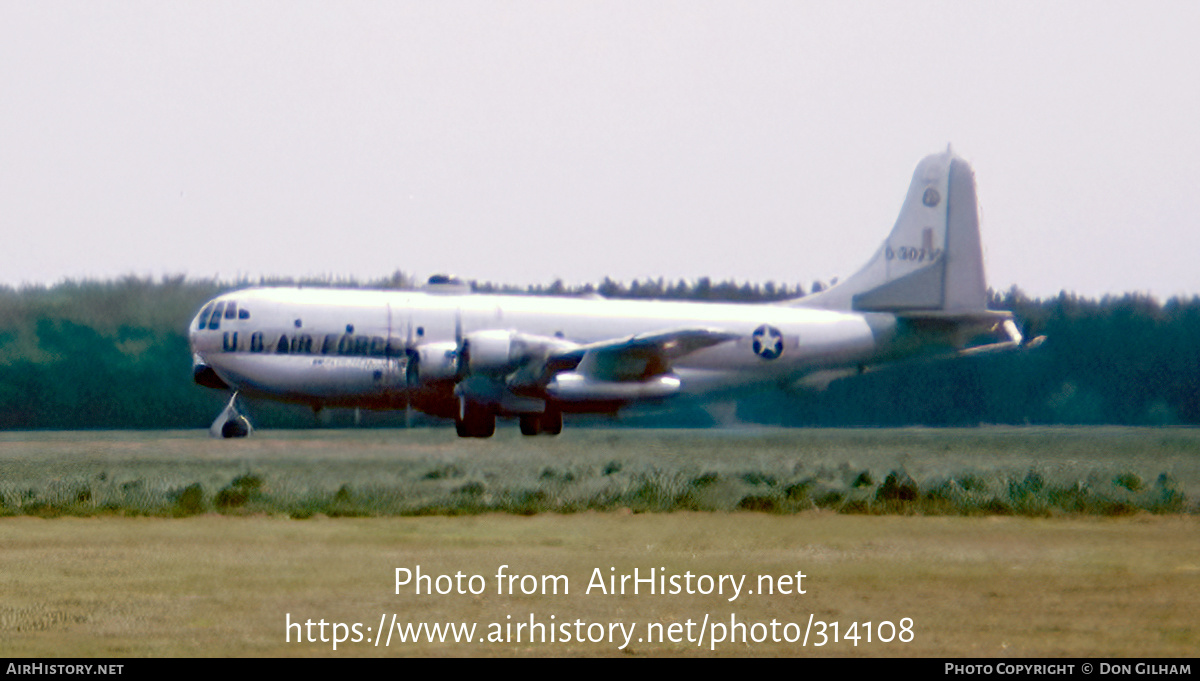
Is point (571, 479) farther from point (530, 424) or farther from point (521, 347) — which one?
point (530, 424)

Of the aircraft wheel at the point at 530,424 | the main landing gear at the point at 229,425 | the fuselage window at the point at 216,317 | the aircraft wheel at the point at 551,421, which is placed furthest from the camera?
the aircraft wheel at the point at 551,421

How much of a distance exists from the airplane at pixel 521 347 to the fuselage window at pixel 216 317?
3 cm

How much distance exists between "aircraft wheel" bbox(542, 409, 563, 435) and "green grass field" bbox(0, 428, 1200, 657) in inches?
393

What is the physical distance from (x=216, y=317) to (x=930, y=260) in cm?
2169

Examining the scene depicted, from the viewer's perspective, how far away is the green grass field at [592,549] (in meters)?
9.63

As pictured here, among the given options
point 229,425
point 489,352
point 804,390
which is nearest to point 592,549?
point 489,352

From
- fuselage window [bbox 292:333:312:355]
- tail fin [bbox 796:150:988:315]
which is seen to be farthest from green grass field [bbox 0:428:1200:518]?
tail fin [bbox 796:150:988:315]

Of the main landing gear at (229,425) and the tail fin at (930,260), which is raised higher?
the tail fin at (930,260)

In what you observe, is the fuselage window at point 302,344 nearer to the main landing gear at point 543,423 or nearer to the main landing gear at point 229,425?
the main landing gear at point 229,425

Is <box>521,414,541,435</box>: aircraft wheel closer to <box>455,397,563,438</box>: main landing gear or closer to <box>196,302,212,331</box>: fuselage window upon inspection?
<box>455,397,563,438</box>: main landing gear

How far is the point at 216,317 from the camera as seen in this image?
34344mm

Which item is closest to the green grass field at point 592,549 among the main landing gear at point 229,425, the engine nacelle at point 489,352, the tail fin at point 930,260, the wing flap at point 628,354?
the engine nacelle at point 489,352

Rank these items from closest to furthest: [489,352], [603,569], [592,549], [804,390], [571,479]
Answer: [603,569]
[592,549]
[571,479]
[489,352]
[804,390]

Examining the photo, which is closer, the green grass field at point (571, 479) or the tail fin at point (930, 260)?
the green grass field at point (571, 479)
